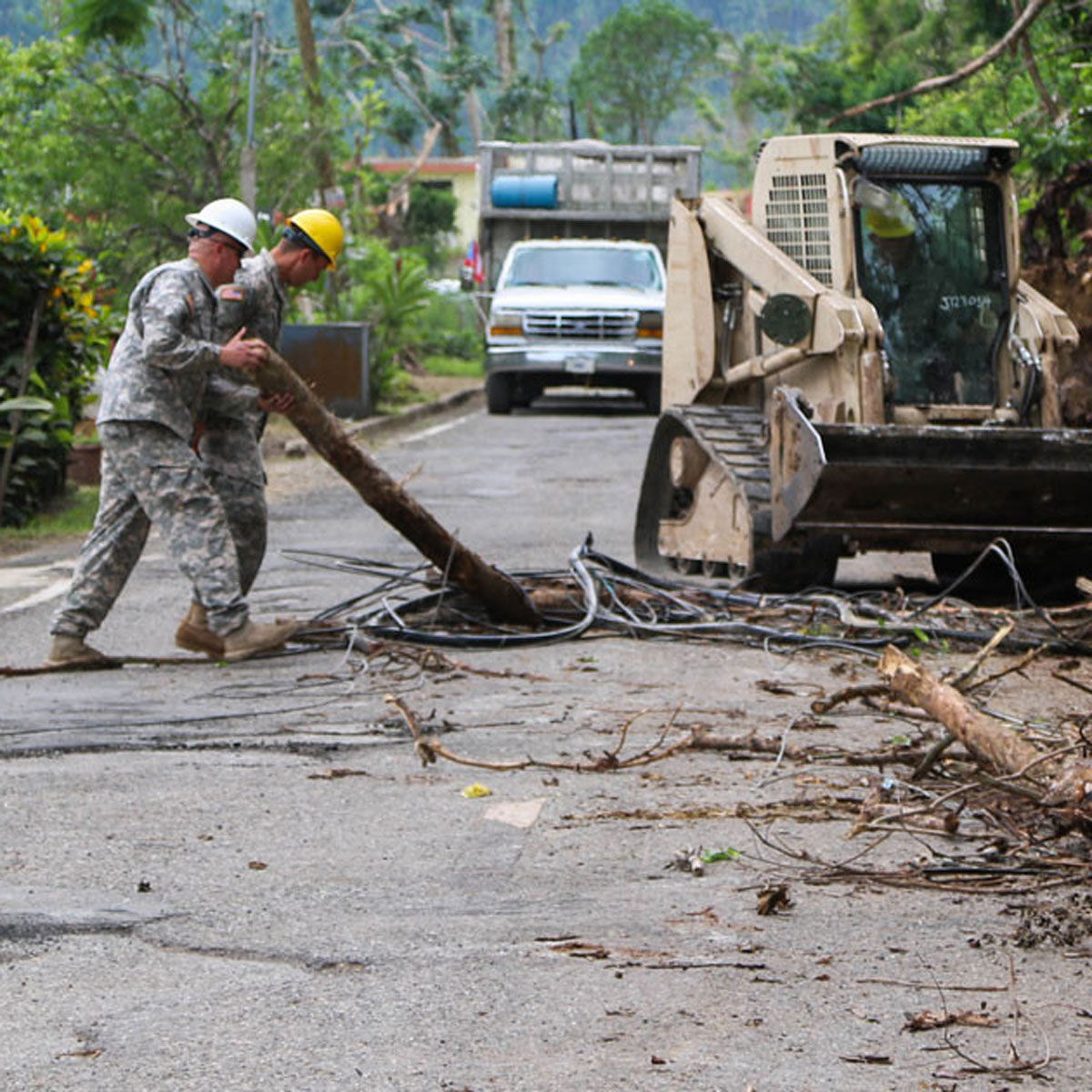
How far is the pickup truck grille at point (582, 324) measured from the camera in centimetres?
2556

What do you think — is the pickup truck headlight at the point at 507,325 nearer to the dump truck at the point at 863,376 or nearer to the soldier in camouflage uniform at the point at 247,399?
the dump truck at the point at 863,376

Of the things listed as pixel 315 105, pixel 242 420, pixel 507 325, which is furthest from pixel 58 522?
pixel 315 105

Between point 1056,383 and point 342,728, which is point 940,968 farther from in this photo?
point 1056,383

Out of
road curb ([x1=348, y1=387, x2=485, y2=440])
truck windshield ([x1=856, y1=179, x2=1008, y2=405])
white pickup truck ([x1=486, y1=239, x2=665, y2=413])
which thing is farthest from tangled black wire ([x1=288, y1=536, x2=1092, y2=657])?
white pickup truck ([x1=486, y1=239, x2=665, y2=413])

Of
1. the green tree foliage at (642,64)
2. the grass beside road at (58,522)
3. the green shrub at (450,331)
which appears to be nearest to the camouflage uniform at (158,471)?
the grass beside road at (58,522)

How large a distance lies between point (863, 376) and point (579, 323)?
1519cm

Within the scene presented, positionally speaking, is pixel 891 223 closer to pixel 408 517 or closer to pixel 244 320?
pixel 408 517

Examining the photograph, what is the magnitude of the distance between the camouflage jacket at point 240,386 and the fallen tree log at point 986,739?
3.59 metres

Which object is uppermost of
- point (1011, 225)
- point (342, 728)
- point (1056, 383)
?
point (1011, 225)

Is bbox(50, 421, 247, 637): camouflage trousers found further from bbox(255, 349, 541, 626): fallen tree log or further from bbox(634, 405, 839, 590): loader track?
bbox(634, 405, 839, 590): loader track

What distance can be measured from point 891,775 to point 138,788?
2.27 m

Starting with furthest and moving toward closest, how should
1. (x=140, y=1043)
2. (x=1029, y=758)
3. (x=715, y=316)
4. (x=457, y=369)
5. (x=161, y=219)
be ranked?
(x=457, y=369) → (x=161, y=219) → (x=715, y=316) → (x=1029, y=758) → (x=140, y=1043)

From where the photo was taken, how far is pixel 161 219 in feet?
87.6

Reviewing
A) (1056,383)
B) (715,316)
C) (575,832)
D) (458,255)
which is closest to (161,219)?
(715,316)
